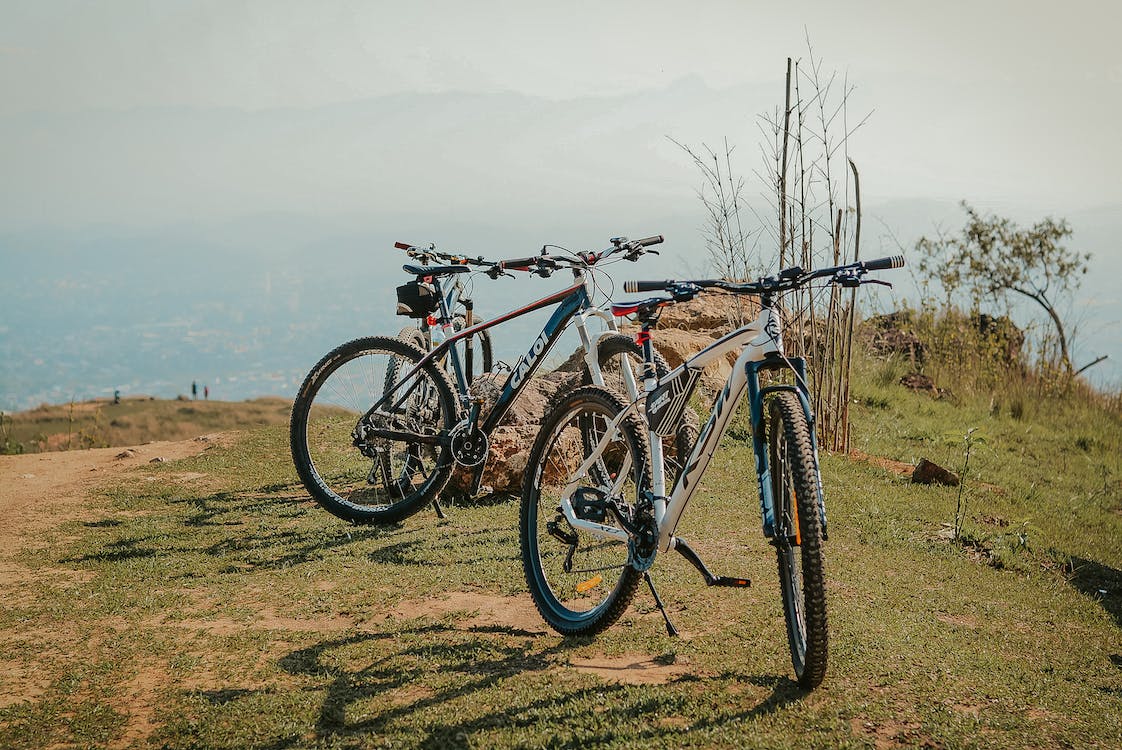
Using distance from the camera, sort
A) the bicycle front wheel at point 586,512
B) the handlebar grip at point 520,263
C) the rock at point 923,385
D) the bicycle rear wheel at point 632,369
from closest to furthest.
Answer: the bicycle front wheel at point 586,512 < the bicycle rear wheel at point 632,369 < the handlebar grip at point 520,263 < the rock at point 923,385

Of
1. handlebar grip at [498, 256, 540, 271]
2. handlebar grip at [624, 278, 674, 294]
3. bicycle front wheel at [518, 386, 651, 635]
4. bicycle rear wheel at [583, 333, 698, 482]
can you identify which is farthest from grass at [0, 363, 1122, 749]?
handlebar grip at [498, 256, 540, 271]

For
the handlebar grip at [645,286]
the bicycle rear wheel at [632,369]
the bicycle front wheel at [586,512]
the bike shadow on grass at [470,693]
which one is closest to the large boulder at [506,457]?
the bicycle rear wheel at [632,369]

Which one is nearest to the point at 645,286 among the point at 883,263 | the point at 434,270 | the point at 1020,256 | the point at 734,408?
the point at 734,408

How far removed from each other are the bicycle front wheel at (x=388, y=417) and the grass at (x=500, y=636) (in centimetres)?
19

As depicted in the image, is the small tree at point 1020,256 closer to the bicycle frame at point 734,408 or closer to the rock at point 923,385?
the rock at point 923,385

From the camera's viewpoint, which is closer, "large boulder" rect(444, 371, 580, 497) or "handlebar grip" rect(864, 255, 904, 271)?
"handlebar grip" rect(864, 255, 904, 271)

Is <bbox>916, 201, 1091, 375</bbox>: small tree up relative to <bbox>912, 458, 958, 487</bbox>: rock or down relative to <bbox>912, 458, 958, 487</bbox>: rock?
up

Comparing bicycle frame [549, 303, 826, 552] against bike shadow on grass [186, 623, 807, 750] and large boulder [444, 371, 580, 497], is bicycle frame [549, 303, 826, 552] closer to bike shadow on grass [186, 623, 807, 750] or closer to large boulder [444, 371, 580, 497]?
bike shadow on grass [186, 623, 807, 750]

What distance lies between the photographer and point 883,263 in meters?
2.56

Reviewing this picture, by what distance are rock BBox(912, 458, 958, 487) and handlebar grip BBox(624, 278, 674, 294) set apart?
12.7 ft

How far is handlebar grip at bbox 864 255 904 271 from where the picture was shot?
253cm

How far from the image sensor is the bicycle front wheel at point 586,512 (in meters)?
3.08

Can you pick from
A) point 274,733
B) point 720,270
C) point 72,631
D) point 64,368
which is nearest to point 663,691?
point 274,733

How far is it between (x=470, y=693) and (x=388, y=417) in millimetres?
1992
